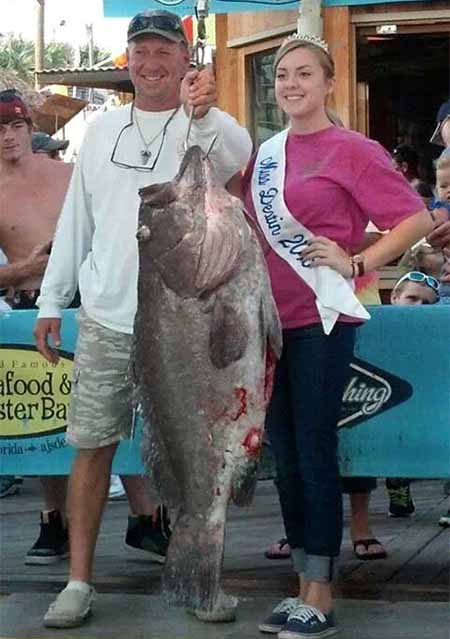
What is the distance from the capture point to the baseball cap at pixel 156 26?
4867mm

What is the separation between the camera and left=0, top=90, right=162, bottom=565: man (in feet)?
19.6

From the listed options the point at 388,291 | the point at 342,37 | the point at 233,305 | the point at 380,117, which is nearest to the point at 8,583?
the point at 233,305

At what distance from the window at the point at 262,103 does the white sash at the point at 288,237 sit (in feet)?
18.7

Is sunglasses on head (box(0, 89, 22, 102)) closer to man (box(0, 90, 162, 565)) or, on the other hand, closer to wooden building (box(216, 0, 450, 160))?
man (box(0, 90, 162, 565))

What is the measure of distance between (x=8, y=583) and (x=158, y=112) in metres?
2.10

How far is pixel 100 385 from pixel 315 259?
1008 millimetres

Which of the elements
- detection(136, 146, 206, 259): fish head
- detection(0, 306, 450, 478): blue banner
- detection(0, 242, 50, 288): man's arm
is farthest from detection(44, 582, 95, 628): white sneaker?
Answer: detection(0, 242, 50, 288): man's arm

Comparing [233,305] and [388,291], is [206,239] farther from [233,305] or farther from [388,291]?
[388,291]

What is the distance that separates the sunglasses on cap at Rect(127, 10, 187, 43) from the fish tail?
5.62ft

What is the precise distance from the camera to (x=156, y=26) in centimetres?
487

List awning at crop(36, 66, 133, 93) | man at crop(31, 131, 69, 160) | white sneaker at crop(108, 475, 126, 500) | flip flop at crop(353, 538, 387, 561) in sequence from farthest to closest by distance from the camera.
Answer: awning at crop(36, 66, 133, 93), man at crop(31, 131, 69, 160), white sneaker at crop(108, 475, 126, 500), flip flop at crop(353, 538, 387, 561)

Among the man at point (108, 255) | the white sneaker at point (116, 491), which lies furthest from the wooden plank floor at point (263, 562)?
the man at point (108, 255)

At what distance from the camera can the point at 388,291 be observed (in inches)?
347

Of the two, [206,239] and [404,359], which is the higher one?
[206,239]
